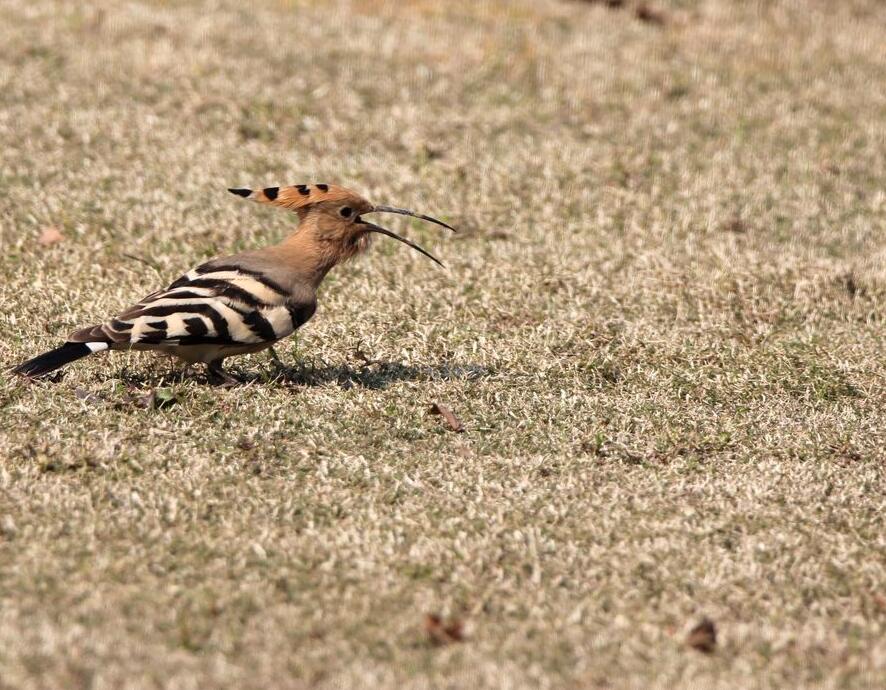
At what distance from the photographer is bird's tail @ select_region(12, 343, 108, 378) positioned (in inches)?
226

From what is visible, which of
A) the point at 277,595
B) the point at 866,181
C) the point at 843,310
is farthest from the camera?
the point at 866,181

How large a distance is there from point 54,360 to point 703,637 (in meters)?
3.01

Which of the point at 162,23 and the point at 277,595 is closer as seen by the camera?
the point at 277,595

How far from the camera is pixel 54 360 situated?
576 cm

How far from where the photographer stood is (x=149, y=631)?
4086 mm

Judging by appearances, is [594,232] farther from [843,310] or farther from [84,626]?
[84,626]

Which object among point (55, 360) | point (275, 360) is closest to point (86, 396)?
point (55, 360)

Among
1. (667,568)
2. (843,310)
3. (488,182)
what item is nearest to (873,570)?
(667,568)

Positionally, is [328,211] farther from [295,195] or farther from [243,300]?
[243,300]

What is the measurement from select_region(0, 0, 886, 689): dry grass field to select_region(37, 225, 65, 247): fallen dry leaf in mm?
20

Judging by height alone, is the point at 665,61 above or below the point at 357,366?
above

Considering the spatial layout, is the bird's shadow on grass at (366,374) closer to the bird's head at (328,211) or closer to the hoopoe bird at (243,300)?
the hoopoe bird at (243,300)

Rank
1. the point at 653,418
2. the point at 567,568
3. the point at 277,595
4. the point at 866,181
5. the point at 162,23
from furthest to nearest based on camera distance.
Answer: the point at 162,23 → the point at 866,181 → the point at 653,418 → the point at 567,568 → the point at 277,595

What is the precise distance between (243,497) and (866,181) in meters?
6.88
